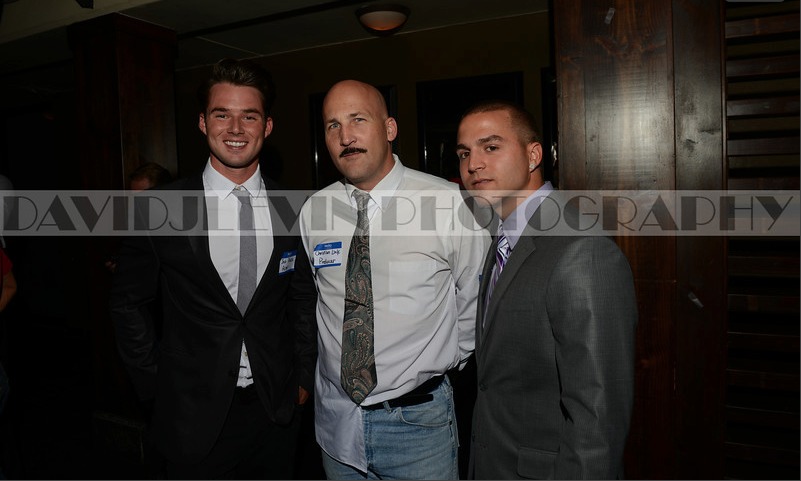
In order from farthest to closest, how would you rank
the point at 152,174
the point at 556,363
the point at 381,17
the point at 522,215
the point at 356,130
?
the point at 381,17, the point at 152,174, the point at 356,130, the point at 522,215, the point at 556,363

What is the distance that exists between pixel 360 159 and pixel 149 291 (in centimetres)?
97

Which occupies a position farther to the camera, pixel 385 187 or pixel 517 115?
pixel 385 187

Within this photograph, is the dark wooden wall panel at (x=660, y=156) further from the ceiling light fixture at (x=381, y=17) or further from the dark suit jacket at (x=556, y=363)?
the ceiling light fixture at (x=381, y=17)

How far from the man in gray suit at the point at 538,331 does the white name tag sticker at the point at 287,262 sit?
81 cm

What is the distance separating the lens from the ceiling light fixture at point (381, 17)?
3994 millimetres

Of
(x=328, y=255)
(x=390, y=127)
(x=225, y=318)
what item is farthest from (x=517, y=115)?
(x=225, y=318)

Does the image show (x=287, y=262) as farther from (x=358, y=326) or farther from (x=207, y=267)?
(x=358, y=326)

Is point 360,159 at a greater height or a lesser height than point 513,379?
greater

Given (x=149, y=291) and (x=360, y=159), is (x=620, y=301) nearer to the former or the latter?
(x=360, y=159)

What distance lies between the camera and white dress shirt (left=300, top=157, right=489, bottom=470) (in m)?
1.78

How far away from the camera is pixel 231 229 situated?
6.31 ft

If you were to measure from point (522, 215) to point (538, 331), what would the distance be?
0.35 meters

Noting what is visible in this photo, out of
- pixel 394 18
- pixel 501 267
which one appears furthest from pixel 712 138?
pixel 394 18

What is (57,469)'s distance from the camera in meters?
3.31
